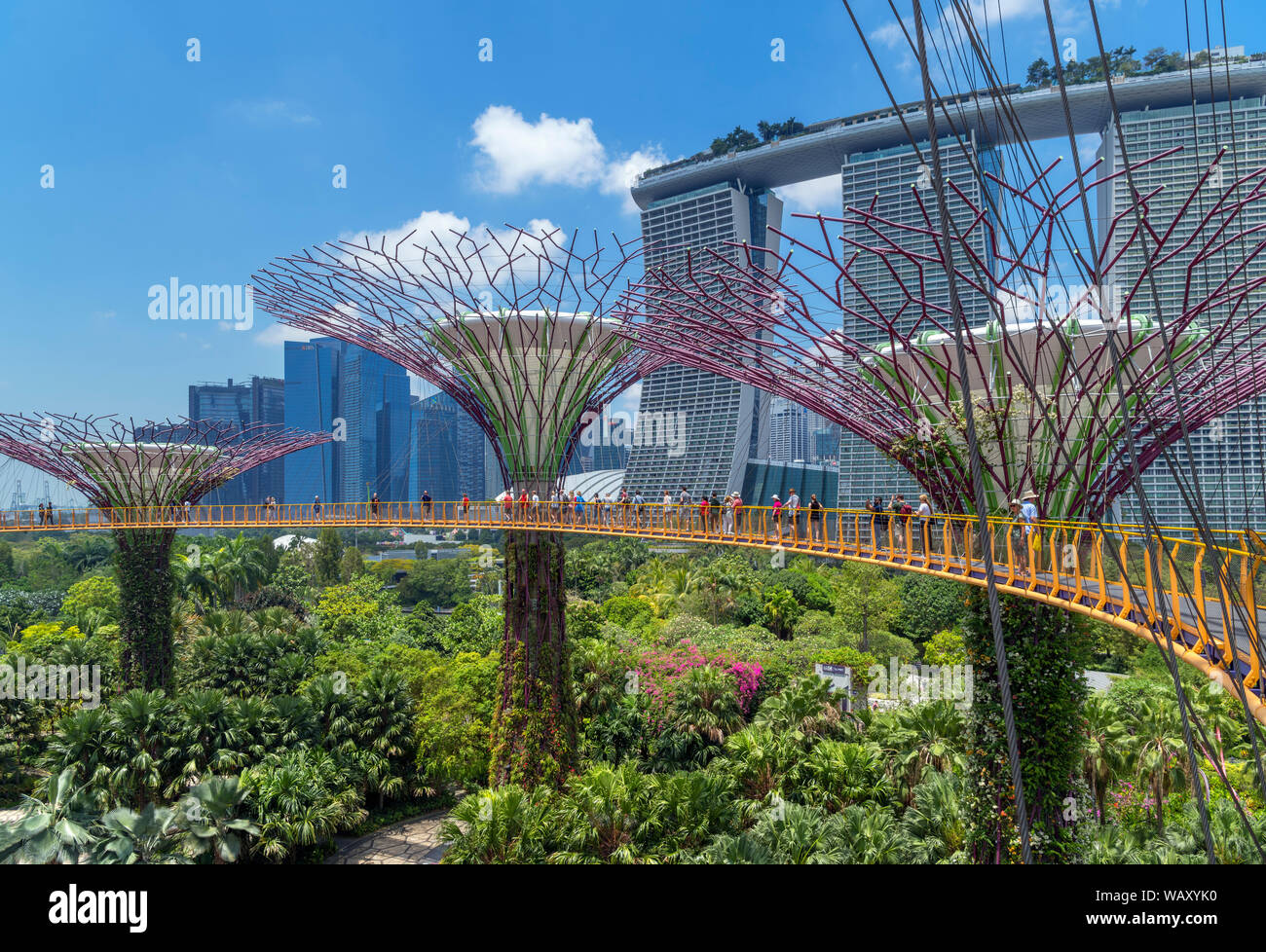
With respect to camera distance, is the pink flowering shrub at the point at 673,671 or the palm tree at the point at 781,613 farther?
the palm tree at the point at 781,613

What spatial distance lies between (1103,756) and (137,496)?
3001cm

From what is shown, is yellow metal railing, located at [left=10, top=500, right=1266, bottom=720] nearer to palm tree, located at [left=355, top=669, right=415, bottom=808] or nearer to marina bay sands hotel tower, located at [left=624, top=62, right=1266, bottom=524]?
palm tree, located at [left=355, top=669, right=415, bottom=808]

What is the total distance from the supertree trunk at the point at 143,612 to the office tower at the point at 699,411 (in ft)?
195

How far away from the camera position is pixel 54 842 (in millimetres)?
13812

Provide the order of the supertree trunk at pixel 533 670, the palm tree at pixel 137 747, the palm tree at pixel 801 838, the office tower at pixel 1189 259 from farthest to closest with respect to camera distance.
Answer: the office tower at pixel 1189 259
the supertree trunk at pixel 533 670
the palm tree at pixel 137 747
the palm tree at pixel 801 838

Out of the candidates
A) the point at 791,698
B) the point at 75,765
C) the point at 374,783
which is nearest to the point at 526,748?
the point at 374,783

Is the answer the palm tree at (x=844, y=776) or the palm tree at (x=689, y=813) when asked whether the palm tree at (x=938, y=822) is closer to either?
the palm tree at (x=844, y=776)

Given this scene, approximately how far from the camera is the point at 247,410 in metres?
125

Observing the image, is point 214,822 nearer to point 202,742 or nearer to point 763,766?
point 202,742

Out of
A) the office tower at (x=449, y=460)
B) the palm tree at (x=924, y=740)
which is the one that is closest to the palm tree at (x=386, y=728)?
the palm tree at (x=924, y=740)

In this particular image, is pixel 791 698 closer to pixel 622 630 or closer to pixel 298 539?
pixel 622 630

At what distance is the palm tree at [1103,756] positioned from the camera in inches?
688

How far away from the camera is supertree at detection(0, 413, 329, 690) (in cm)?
2594

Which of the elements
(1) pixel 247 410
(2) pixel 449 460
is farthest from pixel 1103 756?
(1) pixel 247 410
